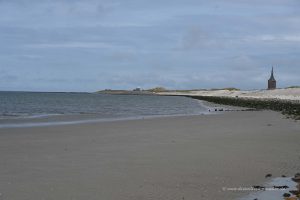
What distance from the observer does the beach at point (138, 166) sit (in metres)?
7.37

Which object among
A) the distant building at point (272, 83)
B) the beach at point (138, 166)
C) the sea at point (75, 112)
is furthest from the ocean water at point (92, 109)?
the distant building at point (272, 83)

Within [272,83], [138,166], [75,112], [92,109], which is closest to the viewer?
[138,166]

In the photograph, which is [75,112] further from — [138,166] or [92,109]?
[138,166]

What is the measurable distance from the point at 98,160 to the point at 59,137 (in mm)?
6088

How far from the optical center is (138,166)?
9.74m

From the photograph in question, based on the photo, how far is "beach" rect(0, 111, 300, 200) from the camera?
737 centimetres

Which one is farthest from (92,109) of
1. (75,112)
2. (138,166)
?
(138,166)

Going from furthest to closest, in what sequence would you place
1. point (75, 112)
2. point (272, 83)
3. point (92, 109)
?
point (272, 83), point (92, 109), point (75, 112)

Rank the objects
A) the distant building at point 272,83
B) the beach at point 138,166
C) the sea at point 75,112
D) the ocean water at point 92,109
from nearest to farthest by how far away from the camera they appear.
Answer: the beach at point 138,166
the sea at point 75,112
the ocean water at point 92,109
the distant building at point 272,83

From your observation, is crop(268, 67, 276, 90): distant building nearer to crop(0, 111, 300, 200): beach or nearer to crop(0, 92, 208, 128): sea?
crop(0, 92, 208, 128): sea

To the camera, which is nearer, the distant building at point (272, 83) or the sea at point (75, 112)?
the sea at point (75, 112)

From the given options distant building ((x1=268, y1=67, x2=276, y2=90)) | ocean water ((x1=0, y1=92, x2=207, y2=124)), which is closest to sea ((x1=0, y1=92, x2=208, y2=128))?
ocean water ((x1=0, y1=92, x2=207, y2=124))

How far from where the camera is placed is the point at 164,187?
770 cm

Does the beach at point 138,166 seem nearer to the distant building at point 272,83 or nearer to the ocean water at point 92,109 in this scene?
the ocean water at point 92,109
